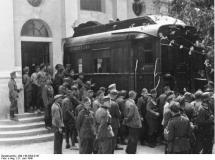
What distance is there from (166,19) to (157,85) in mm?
2669

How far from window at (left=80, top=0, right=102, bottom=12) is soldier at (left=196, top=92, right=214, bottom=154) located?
1099 cm

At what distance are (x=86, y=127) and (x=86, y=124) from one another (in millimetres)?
74

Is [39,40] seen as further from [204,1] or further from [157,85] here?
[204,1]

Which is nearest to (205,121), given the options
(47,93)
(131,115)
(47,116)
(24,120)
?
(131,115)

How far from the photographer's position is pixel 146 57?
13.0m

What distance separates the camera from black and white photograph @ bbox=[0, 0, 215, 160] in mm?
9695

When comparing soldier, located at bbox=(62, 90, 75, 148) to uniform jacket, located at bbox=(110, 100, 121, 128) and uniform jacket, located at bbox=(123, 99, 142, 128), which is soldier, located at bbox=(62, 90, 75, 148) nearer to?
uniform jacket, located at bbox=(110, 100, 121, 128)

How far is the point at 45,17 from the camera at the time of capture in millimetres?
17562

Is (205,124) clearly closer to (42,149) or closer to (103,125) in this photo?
(103,125)

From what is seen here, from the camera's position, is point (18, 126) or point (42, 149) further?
point (18, 126)

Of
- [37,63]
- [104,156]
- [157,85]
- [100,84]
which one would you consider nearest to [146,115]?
[157,85]

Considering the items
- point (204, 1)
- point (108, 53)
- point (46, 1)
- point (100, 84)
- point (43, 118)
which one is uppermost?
point (46, 1)

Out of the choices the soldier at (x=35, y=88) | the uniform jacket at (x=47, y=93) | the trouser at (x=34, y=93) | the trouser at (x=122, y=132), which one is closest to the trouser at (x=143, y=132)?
the trouser at (x=122, y=132)

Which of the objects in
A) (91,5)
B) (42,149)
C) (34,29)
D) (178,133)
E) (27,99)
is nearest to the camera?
(178,133)
